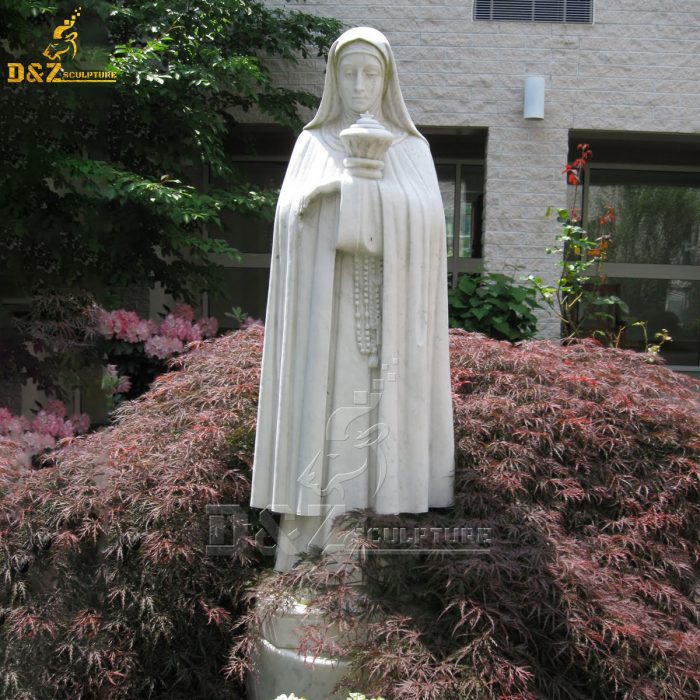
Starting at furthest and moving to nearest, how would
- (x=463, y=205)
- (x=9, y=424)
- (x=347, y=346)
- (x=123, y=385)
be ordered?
(x=463, y=205) < (x=123, y=385) < (x=9, y=424) < (x=347, y=346)

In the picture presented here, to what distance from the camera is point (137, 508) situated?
3.00 meters

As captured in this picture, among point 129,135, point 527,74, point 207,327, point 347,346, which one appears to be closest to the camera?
point 347,346

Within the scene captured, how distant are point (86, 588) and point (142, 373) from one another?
2636 millimetres

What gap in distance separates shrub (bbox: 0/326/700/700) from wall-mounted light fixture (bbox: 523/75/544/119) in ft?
10.5

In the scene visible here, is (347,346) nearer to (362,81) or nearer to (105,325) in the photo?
(362,81)

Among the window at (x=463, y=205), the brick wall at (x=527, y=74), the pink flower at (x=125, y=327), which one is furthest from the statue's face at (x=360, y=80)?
the window at (x=463, y=205)

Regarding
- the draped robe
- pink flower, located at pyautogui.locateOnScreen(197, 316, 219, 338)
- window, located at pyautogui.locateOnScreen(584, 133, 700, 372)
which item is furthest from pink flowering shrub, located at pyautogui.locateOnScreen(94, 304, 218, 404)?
window, located at pyautogui.locateOnScreen(584, 133, 700, 372)

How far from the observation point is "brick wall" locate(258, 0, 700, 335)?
20.5 feet

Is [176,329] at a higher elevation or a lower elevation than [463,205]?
lower

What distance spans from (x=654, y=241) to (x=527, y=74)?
9.04ft

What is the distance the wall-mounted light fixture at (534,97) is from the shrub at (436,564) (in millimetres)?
3190

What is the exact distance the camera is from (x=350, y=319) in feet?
8.71

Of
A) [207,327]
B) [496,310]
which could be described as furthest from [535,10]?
[207,327]

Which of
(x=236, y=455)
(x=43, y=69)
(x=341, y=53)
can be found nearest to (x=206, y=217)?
(x=43, y=69)
